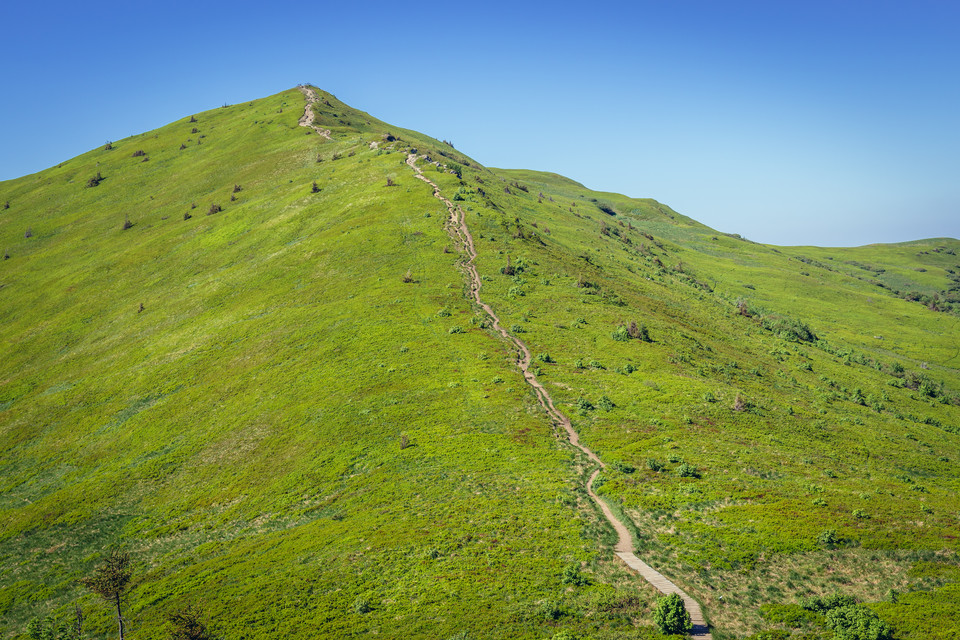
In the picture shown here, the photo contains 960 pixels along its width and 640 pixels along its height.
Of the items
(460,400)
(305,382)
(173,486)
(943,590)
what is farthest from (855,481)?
(173,486)

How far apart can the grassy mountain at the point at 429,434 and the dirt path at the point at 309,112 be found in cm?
4085

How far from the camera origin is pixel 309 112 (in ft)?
538

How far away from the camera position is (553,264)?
7819 centimetres

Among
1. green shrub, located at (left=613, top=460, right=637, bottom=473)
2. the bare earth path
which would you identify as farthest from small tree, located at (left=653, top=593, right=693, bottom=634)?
green shrub, located at (left=613, top=460, right=637, bottom=473)

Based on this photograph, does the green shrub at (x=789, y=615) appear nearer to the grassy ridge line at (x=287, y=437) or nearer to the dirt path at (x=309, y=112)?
the grassy ridge line at (x=287, y=437)

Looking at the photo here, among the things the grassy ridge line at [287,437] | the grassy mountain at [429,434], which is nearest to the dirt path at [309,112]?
the grassy mountain at [429,434]

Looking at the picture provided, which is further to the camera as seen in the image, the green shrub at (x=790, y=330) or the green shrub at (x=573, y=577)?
the green shrub at (x=790, y=330)

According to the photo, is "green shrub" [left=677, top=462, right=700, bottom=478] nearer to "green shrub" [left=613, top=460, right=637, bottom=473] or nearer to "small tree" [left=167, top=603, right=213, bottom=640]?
"green shrub" [left=613, top=460, right=637, bottom=473]

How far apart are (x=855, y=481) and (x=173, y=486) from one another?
2203 inches

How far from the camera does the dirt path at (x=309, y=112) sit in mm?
145012

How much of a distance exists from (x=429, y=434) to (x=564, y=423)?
12.1m

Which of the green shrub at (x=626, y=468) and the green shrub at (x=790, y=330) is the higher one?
the green shrub at (x=790, y=330)

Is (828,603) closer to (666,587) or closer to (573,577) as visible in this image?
(666,587)

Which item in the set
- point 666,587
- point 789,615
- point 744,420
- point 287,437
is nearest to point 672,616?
point 666,587
